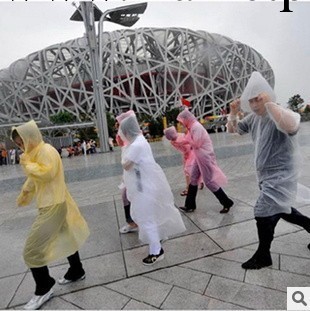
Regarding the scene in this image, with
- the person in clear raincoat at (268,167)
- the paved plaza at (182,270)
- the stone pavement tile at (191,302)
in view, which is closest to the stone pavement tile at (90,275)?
the paved plaza at (182,270)

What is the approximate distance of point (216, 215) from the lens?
4.30 m

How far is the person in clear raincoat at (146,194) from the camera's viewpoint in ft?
9.94

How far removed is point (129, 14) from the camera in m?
25.8

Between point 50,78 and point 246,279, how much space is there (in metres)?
58.1

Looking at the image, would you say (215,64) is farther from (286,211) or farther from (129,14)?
(286,211)

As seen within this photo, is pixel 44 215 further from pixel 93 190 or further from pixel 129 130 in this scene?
pixel 93 190

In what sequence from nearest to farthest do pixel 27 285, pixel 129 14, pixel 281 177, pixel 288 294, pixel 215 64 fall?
pixel 288 294
pixel 281 177
pixel 27 285
pixel 129 14
pixel 215 64

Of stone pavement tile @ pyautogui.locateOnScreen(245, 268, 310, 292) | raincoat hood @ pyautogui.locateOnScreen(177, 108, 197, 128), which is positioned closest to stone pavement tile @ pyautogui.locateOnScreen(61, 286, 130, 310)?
stone pavement tile @ pyautogui.locateOnScreen(245, 268, 310, 292)

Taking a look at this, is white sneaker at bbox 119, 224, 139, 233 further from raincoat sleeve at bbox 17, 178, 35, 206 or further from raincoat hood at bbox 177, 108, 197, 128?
raincoat hood at bbox 177, 108, 197, 128

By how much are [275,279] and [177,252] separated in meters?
1.04

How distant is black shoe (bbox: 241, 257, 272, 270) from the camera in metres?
2.65

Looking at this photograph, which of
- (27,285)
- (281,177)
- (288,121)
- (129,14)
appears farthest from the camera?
(129,14)

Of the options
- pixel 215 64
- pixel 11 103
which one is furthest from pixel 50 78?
pixel 215 64

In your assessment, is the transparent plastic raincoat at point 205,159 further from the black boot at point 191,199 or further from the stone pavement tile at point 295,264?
the stone pavement tile at point 295,264
